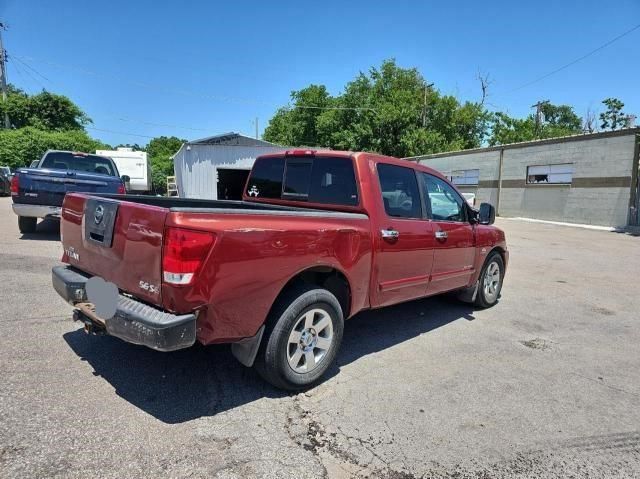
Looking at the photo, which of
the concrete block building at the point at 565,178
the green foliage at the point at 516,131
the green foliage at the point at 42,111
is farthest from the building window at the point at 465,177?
the green foliage at the point at 42,111

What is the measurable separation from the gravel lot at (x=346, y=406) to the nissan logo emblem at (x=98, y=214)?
121cm

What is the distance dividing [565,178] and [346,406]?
21.6 metres

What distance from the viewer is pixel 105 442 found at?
2.69 meters

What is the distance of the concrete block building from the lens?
18359 mm

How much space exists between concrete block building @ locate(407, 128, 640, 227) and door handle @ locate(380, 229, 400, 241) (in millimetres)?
18304

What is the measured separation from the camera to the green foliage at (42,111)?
3953cm

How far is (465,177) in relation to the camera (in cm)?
2848

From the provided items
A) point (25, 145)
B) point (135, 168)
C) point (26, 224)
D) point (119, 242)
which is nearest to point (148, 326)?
point (119, 242)

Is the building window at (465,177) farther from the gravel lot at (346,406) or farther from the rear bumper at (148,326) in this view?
the rear bumper at (148,326)

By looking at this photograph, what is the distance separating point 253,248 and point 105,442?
1448 mm

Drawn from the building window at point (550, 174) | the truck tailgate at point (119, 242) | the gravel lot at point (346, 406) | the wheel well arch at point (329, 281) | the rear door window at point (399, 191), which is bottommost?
the gravel lot at point (346, 406)

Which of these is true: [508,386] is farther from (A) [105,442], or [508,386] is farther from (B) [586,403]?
(A) [105,442]

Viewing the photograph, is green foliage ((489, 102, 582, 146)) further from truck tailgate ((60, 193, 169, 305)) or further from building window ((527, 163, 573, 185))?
truck tailgate ((60, 193, 169, 305))

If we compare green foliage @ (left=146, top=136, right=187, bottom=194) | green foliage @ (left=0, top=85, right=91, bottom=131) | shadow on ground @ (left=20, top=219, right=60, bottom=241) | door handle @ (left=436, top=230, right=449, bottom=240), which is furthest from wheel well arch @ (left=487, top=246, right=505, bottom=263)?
green foliage @ (left=0, top=85, right=91, bottom=131)
